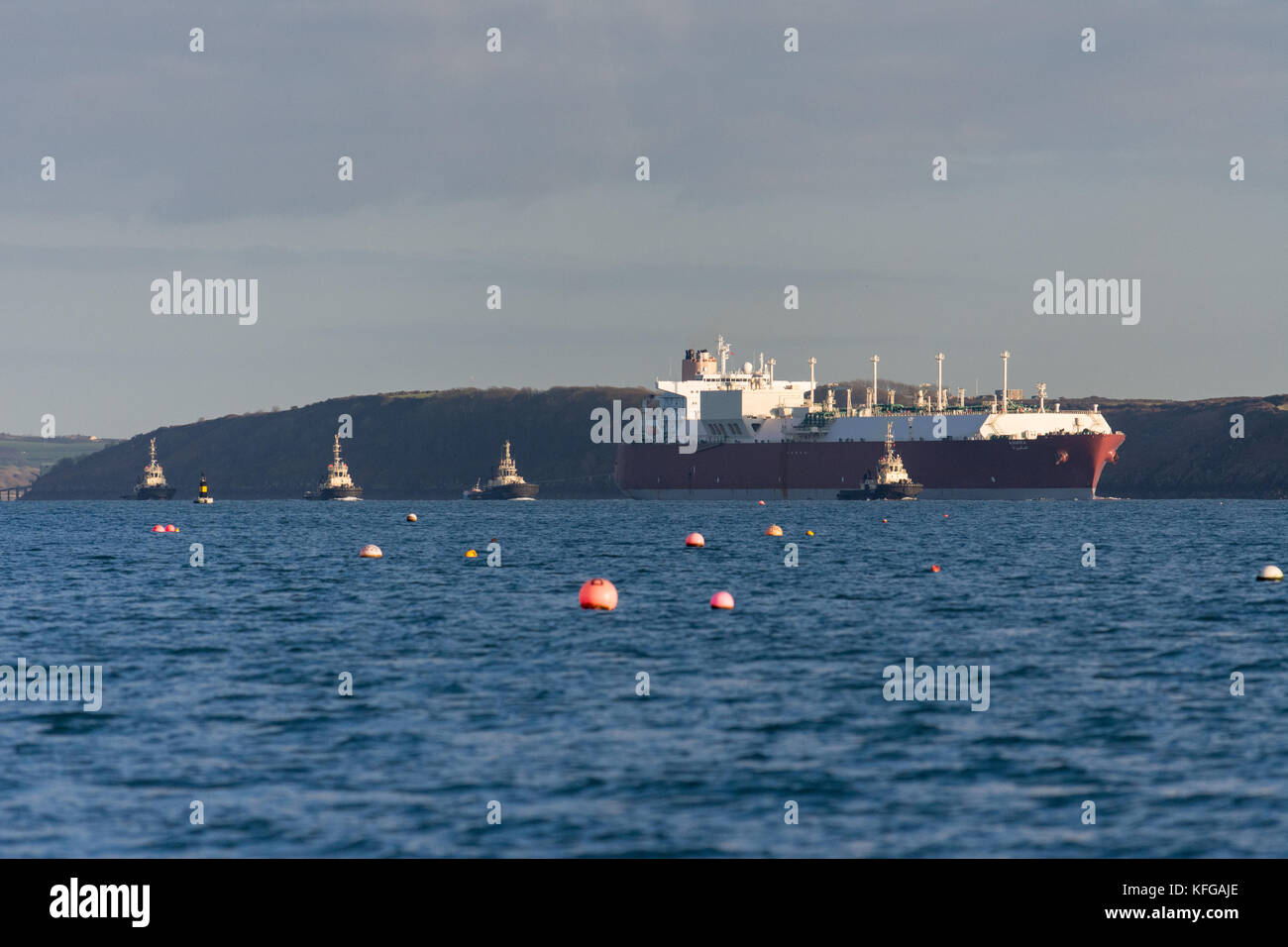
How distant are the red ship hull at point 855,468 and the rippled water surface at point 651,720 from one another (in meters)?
96.8

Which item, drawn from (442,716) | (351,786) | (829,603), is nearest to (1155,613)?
(829,603)

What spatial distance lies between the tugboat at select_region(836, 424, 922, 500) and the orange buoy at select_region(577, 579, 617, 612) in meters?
107

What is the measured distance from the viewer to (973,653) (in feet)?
98.0

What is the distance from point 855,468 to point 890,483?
995 centimetres

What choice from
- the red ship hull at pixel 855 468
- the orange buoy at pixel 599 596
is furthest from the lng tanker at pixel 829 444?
the orange buoy at pixel 599 596

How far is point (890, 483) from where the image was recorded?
146000 mm

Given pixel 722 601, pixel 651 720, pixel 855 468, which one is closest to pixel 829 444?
pixel 855 468

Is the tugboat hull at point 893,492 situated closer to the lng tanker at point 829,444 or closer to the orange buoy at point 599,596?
the lng tanker at point 829,444

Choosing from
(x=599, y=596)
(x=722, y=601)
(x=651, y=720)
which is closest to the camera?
(x=651, y=720)

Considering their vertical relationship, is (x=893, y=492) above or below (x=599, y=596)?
above

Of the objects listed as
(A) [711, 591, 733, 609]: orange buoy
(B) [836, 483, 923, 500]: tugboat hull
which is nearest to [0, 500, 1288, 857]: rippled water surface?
(A) [711, 591, 733, 609]: orange buoy

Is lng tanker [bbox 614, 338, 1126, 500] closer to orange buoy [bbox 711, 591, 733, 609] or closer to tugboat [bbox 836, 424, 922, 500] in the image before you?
tugboat [bbox 836, 424, 922, 500]

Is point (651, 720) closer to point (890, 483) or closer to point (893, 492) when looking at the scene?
point (893, 492)

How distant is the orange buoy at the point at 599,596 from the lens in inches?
1521
